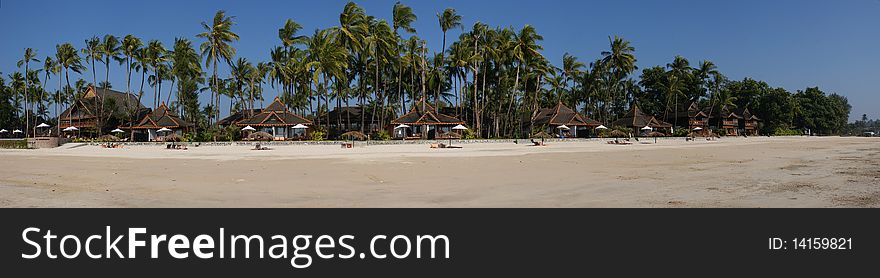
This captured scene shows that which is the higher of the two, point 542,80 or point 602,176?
point 542,80

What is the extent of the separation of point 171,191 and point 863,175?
17406 millimetres

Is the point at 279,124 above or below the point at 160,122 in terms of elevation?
below

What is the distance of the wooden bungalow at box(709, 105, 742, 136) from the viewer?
79.1 meters

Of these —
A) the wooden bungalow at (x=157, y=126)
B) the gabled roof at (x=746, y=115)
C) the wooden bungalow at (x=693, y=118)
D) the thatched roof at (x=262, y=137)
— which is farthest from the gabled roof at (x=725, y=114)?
the wooden bungalow at (x=157, y=126)

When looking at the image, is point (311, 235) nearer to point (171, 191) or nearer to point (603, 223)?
point (603, 223)

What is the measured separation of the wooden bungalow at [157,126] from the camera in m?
53.9

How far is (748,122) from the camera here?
3253 inches

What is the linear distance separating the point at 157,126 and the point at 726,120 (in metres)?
84.9

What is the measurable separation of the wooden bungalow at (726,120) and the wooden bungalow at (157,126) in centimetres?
8030

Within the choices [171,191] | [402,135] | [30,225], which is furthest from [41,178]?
[402,135]

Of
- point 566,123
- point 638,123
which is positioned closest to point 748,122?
point 638,123

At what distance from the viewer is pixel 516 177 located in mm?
12922

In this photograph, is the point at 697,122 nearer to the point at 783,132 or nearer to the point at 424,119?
the point at 783,132

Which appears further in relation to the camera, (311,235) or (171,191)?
(171,191)
